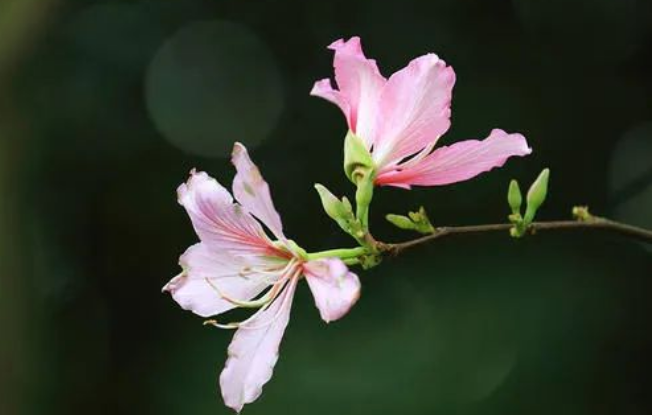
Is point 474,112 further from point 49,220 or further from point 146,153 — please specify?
point 49,220

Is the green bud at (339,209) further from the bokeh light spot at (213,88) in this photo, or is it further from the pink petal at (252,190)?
the bokeh light spot at (213,88)

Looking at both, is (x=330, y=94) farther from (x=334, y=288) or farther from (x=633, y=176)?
(x=633, y=176)

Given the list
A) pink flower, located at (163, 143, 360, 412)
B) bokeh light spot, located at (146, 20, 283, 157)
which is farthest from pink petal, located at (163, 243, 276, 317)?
bokeh light spot, located at (146, 20, 283, 157)

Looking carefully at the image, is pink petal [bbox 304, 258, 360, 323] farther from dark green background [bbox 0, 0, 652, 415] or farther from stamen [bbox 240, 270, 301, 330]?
dark green background [bbox 0, 0, 652, 415]

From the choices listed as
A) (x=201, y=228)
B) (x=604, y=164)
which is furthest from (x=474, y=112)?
(x=201, y=228)

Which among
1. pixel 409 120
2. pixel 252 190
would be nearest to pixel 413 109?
pixel 409 120
